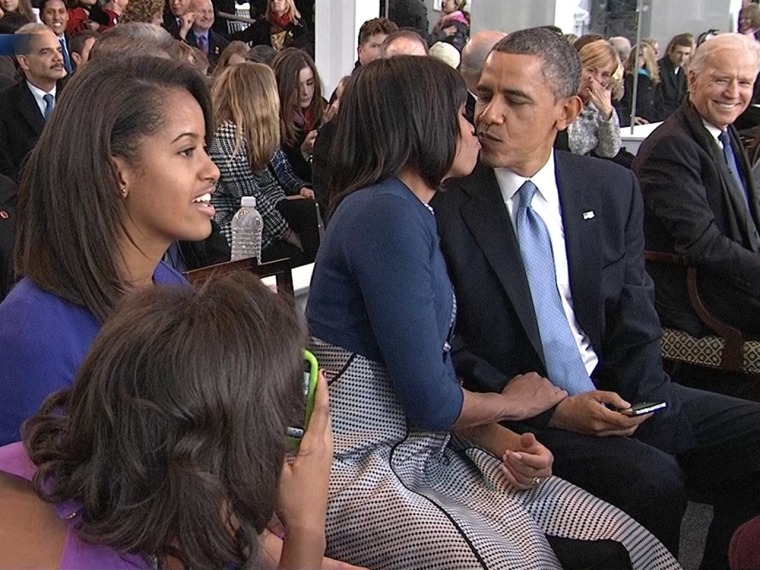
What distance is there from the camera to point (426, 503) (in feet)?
5.29

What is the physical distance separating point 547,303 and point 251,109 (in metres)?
2.53

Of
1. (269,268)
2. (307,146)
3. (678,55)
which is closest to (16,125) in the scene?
(307,146)

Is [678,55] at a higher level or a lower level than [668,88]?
higher

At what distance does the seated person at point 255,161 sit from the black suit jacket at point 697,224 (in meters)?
1.63

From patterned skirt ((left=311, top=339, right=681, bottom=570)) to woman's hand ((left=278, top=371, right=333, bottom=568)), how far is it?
1.08 feet

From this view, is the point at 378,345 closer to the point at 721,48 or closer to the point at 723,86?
the point at 723,86

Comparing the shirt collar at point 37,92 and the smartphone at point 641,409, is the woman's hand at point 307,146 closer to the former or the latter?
the shirt collar at point 37,92

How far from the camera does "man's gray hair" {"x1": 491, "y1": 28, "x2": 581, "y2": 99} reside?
7.39ft

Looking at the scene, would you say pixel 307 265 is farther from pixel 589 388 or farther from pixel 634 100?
pixel 634 100

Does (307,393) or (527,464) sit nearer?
(307,393)

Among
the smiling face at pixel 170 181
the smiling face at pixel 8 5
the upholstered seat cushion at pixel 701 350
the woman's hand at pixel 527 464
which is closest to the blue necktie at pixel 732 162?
the upholstered seat cushion at pixel 701 350

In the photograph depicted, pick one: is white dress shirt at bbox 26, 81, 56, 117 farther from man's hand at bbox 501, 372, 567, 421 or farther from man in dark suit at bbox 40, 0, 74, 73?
man's hand at bbox 501, 372, 567, 421

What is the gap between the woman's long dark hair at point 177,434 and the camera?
3.31ft

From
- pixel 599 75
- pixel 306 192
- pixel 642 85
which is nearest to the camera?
pixel 306 192
